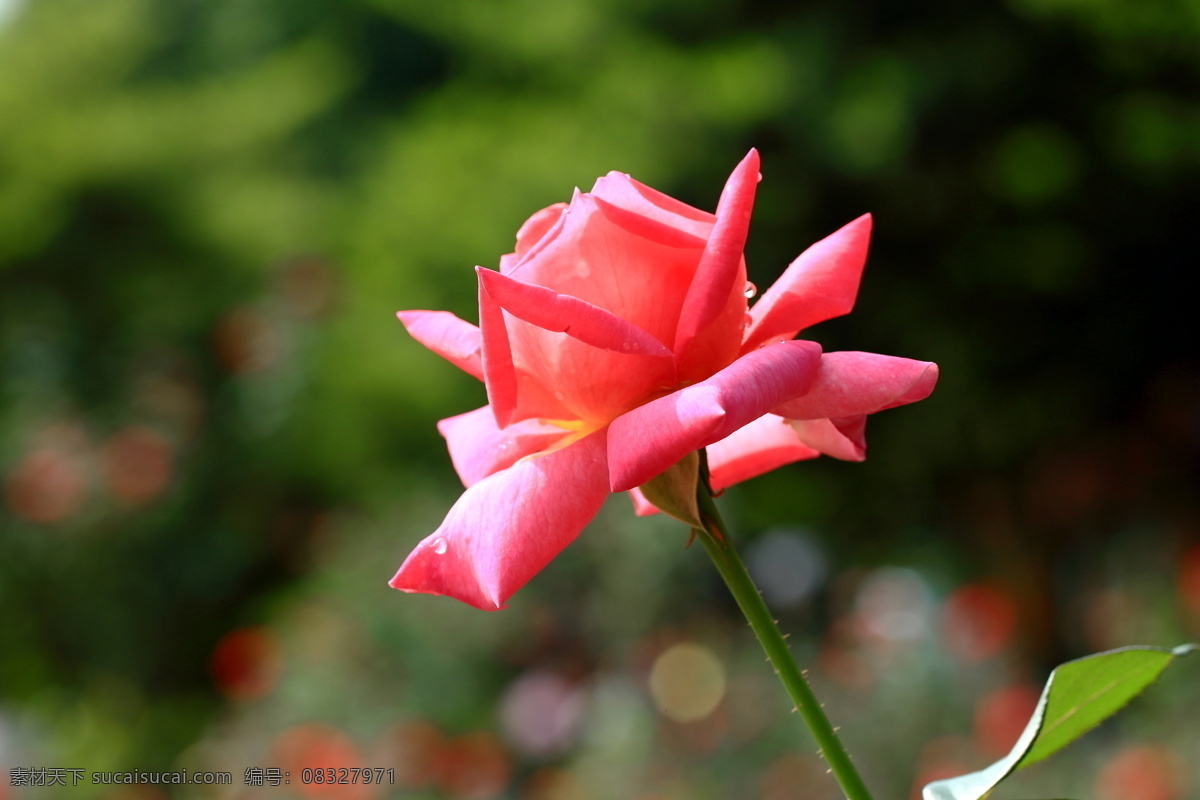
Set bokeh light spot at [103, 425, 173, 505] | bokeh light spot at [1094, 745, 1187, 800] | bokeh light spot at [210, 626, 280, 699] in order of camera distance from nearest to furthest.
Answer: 1. bokeh light spot at [1094, 745, 1187, 800]
2. bokeh light spot at [210, 626, 280, 699]
3. bokeh light spot at [103, 425, 173, 505]

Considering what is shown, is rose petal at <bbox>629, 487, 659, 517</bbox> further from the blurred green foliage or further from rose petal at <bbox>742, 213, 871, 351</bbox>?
the blurred green foliage

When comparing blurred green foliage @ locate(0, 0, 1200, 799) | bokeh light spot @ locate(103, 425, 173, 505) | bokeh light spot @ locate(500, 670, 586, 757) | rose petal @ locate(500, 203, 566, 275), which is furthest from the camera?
bokeh light spot @ locate(103, 425, 173, 505)

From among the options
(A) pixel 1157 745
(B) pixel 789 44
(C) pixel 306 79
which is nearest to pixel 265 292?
(C) pixel 306 79

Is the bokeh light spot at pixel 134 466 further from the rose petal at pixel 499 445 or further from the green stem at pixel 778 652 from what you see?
the green stem at pixel 778 652

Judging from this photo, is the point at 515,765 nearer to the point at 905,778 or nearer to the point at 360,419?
the point at 905,778

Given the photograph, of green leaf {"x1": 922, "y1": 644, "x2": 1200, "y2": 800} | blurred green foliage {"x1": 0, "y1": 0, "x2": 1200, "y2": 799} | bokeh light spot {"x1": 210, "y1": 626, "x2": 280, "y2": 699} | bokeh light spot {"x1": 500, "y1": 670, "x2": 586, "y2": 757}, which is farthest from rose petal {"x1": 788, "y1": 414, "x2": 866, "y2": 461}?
bokeh light spot {"x1": 210, "y1": 626, "x2": 280, "y2": 699}
